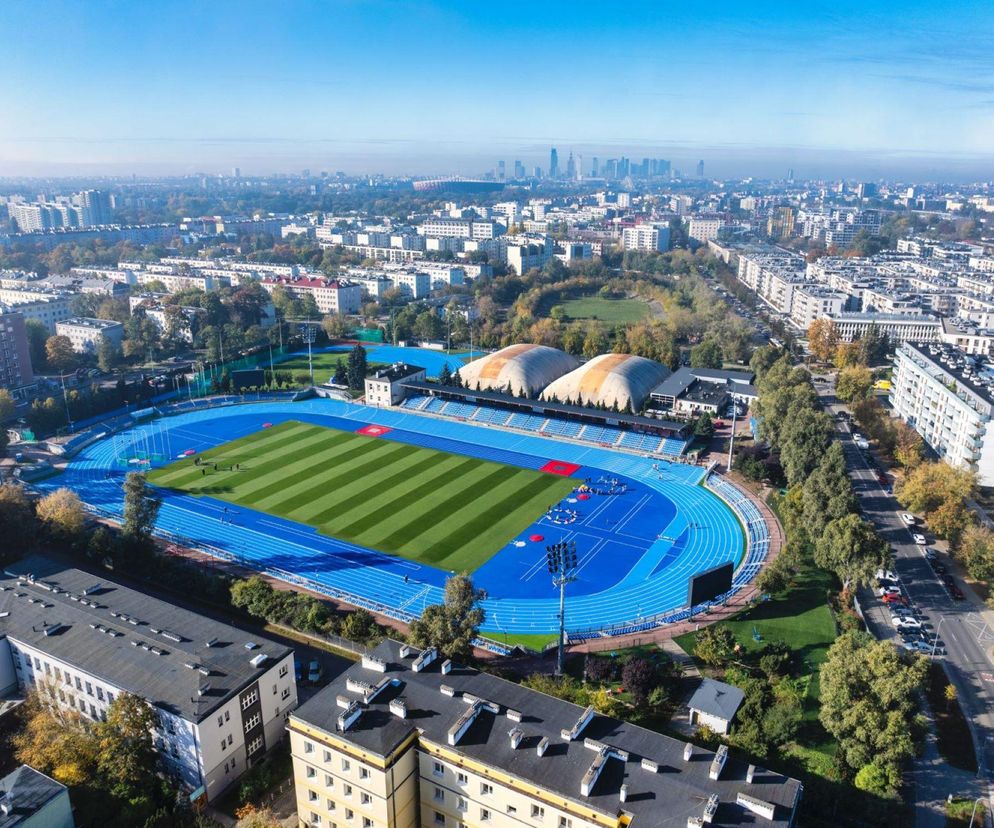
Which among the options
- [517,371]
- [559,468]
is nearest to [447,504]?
[559,468]

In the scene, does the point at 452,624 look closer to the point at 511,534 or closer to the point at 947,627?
the point at 511,534

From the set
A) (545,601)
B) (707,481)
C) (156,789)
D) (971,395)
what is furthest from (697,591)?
(971,395)

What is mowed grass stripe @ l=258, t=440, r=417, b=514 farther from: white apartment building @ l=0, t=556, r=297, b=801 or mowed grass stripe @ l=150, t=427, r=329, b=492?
white apartment building @ l=0, t=556, r=297, b=801

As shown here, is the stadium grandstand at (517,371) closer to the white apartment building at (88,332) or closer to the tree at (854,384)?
the tree at (854,384)

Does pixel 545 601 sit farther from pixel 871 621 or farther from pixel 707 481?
pixel 707 481

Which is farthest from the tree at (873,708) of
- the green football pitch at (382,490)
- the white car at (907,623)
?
the green football pitch at (382,490)

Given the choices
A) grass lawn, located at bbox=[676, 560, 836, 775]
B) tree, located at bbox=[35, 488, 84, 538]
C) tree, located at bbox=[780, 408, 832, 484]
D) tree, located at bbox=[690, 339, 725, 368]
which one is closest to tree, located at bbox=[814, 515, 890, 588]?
grass lawn, located at bbox=[676, 560, 836, 775]
